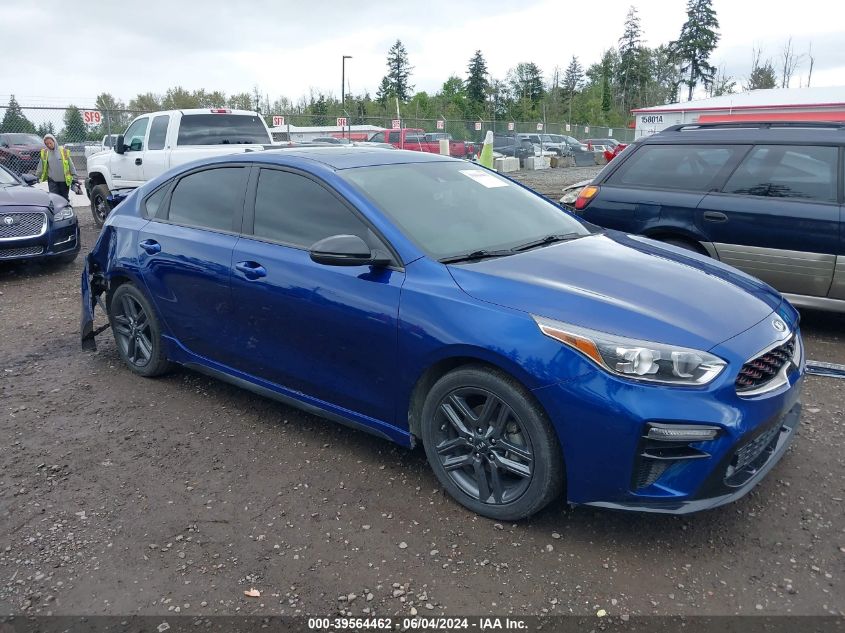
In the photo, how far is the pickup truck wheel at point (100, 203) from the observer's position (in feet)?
41.0

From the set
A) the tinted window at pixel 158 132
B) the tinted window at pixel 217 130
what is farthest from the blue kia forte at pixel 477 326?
the tinted window at pixel 158 132

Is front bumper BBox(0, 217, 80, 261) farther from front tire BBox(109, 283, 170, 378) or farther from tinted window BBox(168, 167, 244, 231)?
tinted window BBox(168, 167, 244, 231)

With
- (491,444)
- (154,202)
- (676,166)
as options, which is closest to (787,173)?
(676,166)

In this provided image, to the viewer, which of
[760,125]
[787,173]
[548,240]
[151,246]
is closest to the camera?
[548,240]

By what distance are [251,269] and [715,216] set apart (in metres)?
3.94

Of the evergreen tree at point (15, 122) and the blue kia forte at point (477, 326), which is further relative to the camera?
the evergreen tree at point (15, 122)

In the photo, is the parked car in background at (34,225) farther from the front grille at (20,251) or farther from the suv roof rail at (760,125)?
the suv roof rail at (760,125)

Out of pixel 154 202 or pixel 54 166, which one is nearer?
pixel 154 202

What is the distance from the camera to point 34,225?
8.62 meters

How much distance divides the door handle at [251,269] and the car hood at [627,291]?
1.18 metres

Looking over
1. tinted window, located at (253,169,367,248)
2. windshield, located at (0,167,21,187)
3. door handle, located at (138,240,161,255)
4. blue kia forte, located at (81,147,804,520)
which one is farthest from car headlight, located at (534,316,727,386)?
windshield, located at (0,167,21,187)

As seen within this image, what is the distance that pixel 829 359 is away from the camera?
5242mm

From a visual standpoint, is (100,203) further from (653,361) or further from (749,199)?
(653,361)

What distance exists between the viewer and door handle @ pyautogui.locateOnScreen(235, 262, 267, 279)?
3.88 meters
